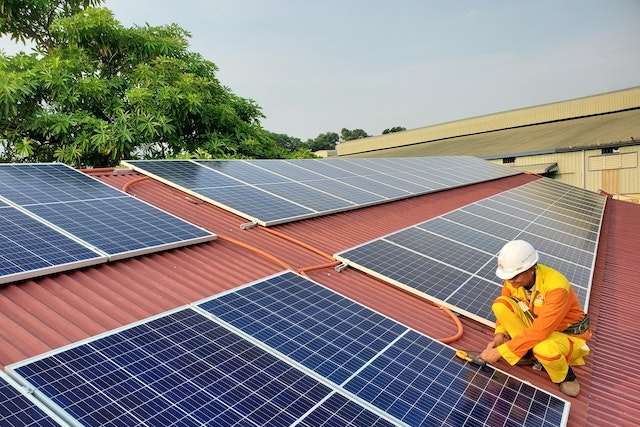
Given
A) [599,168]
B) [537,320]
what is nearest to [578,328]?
[537,320]

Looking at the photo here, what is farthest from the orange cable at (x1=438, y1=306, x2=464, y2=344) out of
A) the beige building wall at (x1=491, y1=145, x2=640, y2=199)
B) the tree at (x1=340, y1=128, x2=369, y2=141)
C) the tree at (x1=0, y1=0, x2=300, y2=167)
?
the tree at (x1=340, y1=128, x2=369, y2=141)

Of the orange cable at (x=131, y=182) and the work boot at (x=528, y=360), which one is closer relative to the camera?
the work boot at (x=528, y=360)

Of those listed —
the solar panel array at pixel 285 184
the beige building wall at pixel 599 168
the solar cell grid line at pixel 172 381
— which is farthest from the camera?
the beige building wall at pixel 599 168

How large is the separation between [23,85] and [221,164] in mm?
10275

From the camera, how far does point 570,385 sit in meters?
4.77

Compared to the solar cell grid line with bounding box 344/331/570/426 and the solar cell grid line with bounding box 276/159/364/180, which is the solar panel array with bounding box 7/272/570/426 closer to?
the solar cell grid line with bounding box 344/331/570/426

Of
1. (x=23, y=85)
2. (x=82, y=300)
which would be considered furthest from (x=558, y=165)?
(x=82, y=300)

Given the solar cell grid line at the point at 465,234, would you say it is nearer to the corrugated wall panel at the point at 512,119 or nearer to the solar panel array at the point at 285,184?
the solar panel array at the point at 285,184

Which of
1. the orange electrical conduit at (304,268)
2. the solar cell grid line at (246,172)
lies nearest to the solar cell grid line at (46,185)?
the orange electrical conduit at (304,268)

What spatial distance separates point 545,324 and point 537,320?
0.08m

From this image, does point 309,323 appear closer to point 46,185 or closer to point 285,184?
point 46,185

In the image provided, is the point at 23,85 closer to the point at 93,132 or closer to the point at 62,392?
the point at 93,132

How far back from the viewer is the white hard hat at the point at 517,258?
482 cm

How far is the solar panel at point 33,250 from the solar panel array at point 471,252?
3.80m
